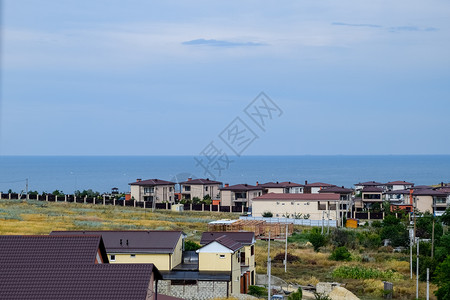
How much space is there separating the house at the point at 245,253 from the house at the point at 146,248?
1.68 meters

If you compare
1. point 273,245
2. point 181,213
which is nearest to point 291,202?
point 181,213

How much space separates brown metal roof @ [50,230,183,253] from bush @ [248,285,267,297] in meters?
4.38

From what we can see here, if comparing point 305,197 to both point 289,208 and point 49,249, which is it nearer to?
point 289,208

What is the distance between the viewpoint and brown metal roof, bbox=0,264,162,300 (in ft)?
62.6

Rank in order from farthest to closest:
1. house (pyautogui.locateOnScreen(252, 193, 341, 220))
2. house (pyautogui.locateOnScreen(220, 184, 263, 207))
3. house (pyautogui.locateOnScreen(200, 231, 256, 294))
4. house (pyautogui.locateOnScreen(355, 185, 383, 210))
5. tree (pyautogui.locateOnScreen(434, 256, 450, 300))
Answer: house (pyautogui.locateOnScreen(355, 185, 383, 210)) < house (pyautogui.locateOnScreen(220, 184, 263, 207)) < house (pyautogui.locateOnScreen(252, 193, 341, 220)) < house (pyautogui.locateOnScreen(200, 231, 256, 294)) < tree (pyautogui.locateOnScreen(434, 256, 450, 300))

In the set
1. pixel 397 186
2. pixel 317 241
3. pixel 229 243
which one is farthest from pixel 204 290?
pixel 397 186

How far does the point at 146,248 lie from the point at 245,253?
18.1 feet

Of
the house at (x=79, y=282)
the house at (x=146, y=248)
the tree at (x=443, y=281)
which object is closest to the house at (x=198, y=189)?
the house at (x=146, y=248)

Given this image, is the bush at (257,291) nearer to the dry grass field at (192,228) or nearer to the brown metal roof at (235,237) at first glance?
the brown metal roof at (235,237)

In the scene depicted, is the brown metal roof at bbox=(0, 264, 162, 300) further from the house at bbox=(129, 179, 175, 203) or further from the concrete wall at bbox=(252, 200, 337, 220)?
the house at bbox=(129, 179, 175, 203)

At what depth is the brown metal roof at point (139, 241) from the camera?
35156 millimetres

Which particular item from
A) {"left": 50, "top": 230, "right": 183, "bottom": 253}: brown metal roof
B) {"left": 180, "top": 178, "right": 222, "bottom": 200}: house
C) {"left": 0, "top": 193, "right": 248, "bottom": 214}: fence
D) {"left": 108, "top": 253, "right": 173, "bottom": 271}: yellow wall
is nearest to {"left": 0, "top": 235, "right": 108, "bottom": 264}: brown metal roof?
{"left": 108, "top": 253, "right": 173, "bottom": 271}: yellow wall

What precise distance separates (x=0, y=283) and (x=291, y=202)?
Result: 5278cm

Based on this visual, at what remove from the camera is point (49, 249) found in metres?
24.8
